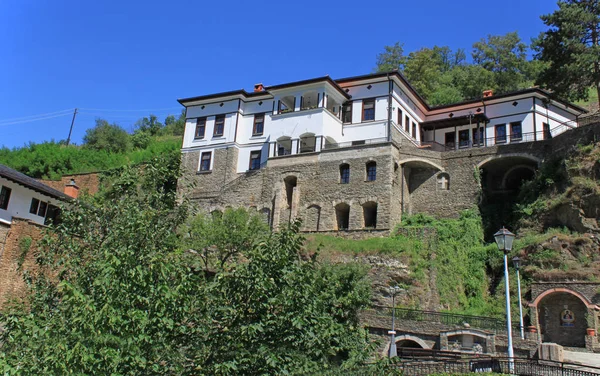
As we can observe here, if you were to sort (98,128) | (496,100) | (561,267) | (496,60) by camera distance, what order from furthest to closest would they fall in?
(98,128) < (496,60) < (496,100) < (561,267)

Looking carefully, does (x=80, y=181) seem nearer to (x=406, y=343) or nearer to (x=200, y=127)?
(x=200, y=127)

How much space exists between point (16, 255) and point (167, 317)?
2184 centimetres

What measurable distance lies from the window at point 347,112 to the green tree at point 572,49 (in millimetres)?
13195

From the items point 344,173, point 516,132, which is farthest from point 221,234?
point 516,132

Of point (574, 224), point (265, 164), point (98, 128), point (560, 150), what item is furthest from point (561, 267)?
point (98, 128)

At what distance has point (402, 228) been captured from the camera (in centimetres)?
3397

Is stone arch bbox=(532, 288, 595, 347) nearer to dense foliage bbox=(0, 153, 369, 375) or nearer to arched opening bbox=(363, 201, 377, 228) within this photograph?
arched opening bbox=(363, 201, 377, 228)

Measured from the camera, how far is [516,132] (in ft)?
134

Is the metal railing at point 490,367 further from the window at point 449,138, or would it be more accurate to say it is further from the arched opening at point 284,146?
the window at point 449,138

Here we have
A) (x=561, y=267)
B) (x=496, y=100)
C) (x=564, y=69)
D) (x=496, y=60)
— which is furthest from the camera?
(x=496, y=60)

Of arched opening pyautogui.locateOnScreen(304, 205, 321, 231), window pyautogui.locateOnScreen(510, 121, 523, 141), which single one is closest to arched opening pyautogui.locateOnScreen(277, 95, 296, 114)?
arched opening pyautogui.locateOnScreen(304, 205, 321, 231)

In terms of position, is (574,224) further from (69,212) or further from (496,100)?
(69,212)

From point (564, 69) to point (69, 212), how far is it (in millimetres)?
30157

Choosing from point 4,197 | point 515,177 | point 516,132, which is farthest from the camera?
point 516,132
